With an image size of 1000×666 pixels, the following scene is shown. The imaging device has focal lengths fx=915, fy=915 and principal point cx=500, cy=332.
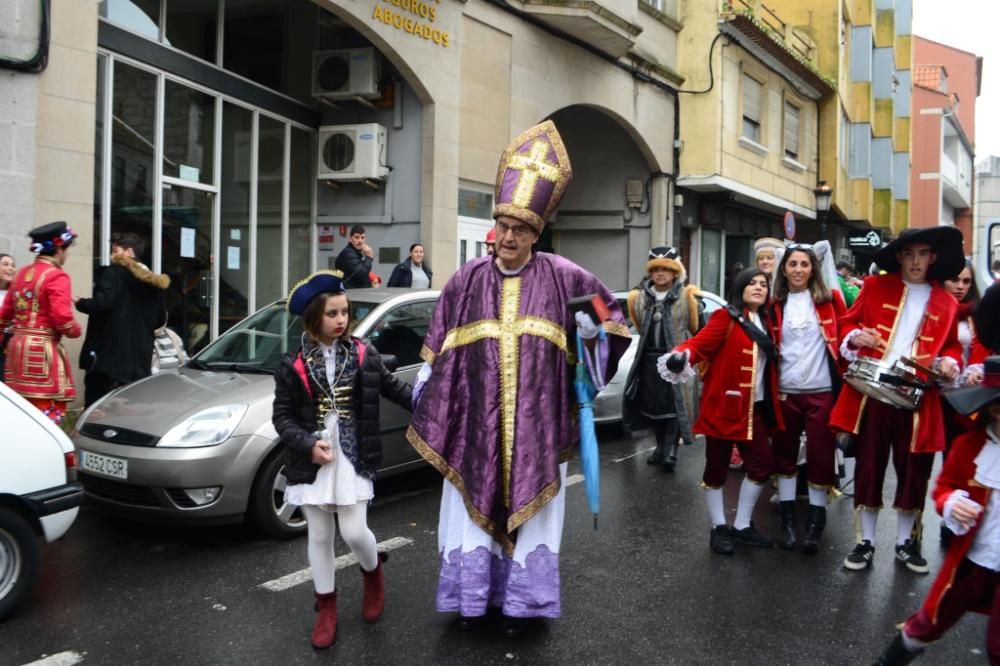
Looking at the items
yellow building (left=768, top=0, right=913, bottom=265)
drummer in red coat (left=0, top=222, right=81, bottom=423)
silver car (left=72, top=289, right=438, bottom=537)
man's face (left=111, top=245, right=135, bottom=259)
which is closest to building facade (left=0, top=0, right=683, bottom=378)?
man's face (left=111, top=245, right=135, bottom=259)

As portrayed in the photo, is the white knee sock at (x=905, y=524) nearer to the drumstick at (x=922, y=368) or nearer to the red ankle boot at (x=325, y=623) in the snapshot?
the drumstick at (x=922, y=368)

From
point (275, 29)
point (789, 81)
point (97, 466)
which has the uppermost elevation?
point (789, 81)

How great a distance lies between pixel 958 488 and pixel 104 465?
447 cm

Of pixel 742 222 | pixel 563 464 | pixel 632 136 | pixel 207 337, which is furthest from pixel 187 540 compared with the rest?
pixel 742 222

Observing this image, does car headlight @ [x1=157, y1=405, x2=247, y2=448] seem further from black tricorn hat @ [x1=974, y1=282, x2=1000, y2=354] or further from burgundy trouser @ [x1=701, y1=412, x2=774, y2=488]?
black tricorn hat @ [x1=974, y1=282, x2=1000, y2=354]

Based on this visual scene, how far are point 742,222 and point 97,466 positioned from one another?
800 inches

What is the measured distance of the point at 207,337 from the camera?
1184cm

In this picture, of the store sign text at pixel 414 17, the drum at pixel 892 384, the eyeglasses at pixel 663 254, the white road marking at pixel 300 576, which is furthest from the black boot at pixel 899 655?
the store sign text at pixel 414 17

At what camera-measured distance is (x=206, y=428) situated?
5320mm

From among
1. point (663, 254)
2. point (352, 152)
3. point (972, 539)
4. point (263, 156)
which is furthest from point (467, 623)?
point (263, 156)

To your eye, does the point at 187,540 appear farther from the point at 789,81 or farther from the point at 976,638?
the point at 789,81

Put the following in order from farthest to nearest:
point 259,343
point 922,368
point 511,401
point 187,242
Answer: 1. point 187,242
2. point 259,343
3. point 922,368
4. point 511,401

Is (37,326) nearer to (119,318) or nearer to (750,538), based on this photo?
(119,318)

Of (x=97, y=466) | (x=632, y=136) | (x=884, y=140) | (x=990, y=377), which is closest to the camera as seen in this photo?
(x=990, y=377)
